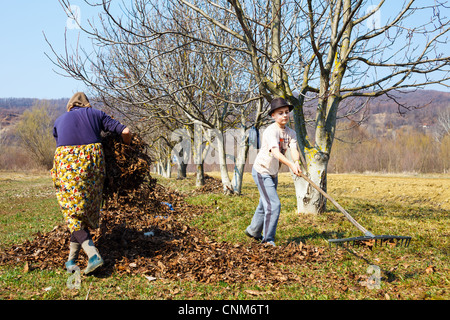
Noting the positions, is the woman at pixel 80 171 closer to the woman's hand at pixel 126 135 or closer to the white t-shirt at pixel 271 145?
the woman's hand at pixel 126 135

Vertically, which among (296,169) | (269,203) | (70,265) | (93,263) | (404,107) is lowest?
(70,265)

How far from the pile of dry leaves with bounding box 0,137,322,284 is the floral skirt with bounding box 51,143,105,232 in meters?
0.57

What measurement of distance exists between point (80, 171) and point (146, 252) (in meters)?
1.62

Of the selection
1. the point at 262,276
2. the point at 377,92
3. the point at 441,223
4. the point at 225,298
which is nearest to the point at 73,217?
the point at 225,298

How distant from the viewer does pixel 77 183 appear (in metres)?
3.98

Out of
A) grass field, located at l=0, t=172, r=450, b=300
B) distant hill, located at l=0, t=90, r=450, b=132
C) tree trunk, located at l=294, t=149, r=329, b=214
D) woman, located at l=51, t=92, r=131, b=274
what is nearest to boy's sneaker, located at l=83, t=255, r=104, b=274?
woman, located at l=51, t=92, r=131, b=274

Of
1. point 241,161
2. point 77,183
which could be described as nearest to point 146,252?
point 77,183

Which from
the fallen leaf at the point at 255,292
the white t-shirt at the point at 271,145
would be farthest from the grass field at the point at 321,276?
the white t-shirt at the point at 271,145

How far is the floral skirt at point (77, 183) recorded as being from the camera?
3988mm

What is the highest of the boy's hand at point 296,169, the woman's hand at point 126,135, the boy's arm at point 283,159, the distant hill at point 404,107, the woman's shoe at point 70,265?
the distant hill at point 404,107

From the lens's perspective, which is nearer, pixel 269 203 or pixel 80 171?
pixel 80 171

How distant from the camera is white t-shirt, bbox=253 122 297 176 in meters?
5.28

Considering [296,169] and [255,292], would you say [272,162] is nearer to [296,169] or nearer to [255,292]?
[296,169]

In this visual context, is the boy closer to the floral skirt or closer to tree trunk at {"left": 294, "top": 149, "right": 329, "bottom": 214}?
tree trunk at {"left": 294, "top": 149, "right": 329, "bottom": 214}
